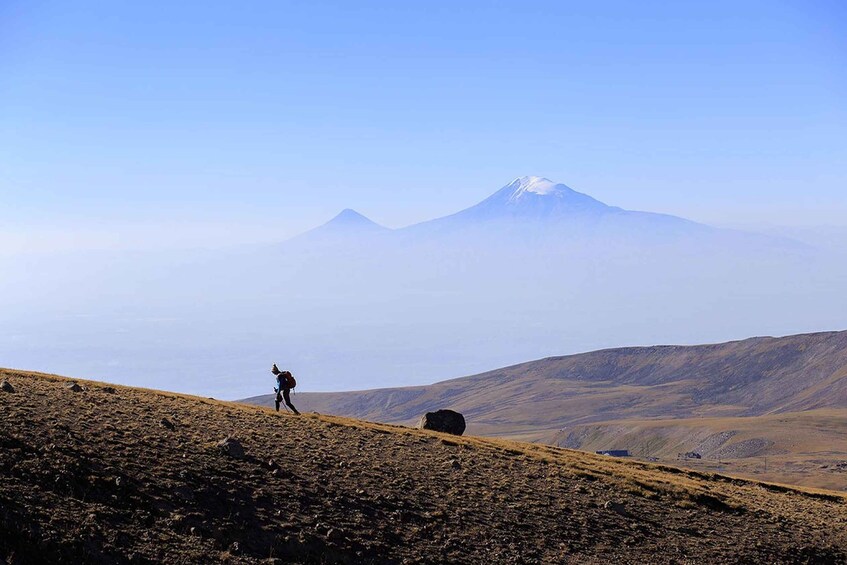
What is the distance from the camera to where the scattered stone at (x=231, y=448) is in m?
30.1

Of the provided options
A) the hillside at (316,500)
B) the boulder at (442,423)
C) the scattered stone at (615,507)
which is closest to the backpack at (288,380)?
the hillside at (316,500)

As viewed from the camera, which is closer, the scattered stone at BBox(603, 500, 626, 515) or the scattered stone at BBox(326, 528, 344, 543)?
the scattered stone at BBox(326, 528, 344, 543)

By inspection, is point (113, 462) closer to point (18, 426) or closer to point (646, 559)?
point (18, 426)

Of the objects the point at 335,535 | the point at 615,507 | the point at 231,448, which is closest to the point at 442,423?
the point at 615,507

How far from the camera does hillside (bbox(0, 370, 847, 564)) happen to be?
23.3 m

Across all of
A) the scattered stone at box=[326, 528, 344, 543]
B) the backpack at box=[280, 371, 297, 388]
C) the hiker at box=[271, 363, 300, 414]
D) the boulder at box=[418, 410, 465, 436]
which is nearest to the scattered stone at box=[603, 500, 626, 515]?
the scattered stone at box=[326, 528, 344, 543]

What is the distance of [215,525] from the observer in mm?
24406

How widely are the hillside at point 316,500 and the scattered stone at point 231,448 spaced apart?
0.24 metres

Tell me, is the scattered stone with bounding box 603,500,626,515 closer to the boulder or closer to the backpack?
the backpack

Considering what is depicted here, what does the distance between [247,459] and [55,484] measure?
712 centimetres

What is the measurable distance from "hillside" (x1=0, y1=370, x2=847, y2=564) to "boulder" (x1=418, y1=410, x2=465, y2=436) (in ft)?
29.3

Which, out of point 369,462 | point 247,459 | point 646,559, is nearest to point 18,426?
point 247,459

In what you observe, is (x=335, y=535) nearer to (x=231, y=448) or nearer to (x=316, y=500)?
(x=316, y=500)

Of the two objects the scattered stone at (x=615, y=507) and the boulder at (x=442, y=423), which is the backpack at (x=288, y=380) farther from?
the scattered stone at (x=615, y=507)
